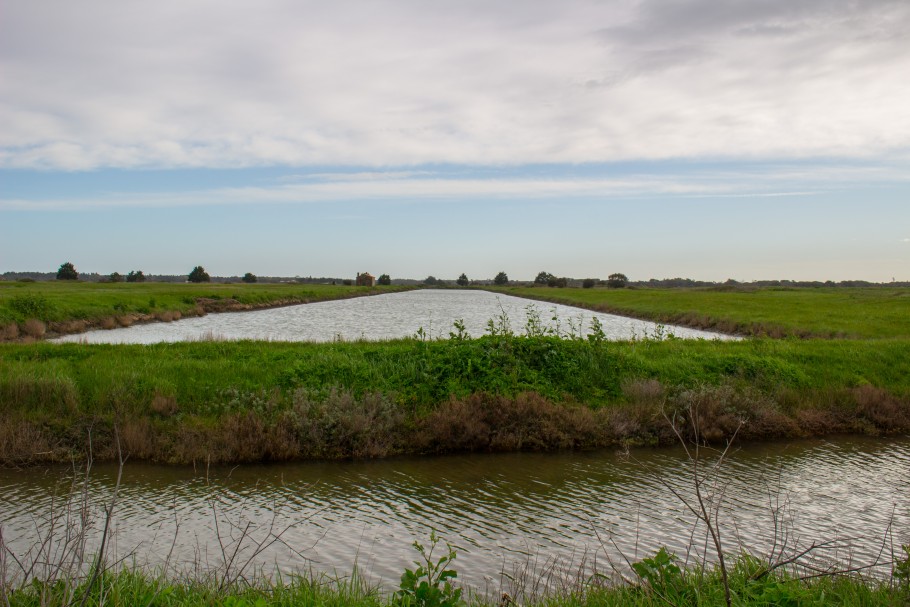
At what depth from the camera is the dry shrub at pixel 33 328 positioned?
2867cm

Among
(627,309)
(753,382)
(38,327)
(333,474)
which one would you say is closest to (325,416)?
(333,474)

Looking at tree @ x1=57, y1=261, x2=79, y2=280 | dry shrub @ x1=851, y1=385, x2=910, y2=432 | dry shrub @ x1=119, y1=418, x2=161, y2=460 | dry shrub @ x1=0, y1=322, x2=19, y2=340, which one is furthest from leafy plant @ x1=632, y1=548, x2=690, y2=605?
tree @ x1=57, y1=261, x2=79, y2=280

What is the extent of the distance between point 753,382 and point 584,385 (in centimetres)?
440

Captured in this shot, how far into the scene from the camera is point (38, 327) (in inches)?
1154

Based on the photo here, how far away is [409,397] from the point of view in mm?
13141

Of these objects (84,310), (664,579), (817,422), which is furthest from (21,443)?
(84,310)

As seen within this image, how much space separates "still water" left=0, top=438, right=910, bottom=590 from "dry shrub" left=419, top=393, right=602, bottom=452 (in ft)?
1.30

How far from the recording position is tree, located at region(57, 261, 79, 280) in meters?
106

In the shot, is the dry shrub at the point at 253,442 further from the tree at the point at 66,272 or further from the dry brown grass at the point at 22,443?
the tree at the point at 66,272

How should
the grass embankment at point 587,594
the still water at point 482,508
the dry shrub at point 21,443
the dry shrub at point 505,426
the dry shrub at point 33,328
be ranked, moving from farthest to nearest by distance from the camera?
the dry shrub at point 33,328, the dry shrub at point 505,426, the dry shrub at point 21,443, the still water at point 482,508, the grass embankment at point 587,594

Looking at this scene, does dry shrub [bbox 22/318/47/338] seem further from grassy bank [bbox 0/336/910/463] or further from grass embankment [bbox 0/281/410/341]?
grassy bank [bbox 0/336/910/463]

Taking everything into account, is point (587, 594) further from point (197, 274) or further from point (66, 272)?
point (197, 274)

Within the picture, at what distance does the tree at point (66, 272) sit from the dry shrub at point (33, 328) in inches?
3507

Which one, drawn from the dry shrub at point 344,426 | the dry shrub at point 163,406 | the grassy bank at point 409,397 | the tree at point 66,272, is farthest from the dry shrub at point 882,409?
the tree at point 66,272
